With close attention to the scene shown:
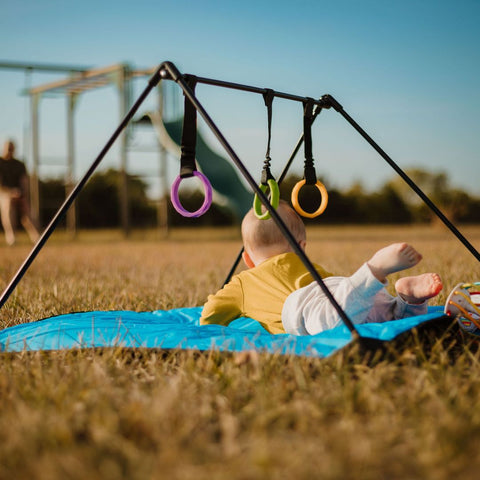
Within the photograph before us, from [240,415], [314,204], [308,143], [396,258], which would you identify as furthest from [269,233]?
[314,204]

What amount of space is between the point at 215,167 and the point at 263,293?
751 centimetres

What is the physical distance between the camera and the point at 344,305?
1630 millimetres

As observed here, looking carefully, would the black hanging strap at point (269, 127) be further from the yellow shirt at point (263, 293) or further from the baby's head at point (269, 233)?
the yellow shirt at point (263, 293)

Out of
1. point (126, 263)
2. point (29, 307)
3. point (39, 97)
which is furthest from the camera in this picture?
point (39, 97)

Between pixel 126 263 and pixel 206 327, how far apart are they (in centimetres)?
317

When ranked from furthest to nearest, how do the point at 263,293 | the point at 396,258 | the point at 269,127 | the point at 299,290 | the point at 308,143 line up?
the point at 308,143 < the point at 263,293 < the point at 269,127 < the point at 299,290 < the point at 396,258

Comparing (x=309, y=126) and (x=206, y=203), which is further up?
(x=309, y=126)

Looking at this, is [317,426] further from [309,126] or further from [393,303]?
[309,126]

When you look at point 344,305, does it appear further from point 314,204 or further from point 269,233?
point 314,204

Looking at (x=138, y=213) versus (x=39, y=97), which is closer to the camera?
(x=39, y=97)

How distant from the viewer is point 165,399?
3.56ft

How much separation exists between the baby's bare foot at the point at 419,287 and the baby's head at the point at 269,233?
413 millimetres

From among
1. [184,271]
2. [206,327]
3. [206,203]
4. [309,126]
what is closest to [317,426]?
[206,327]

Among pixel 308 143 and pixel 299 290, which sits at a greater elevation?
pixel 308 143
